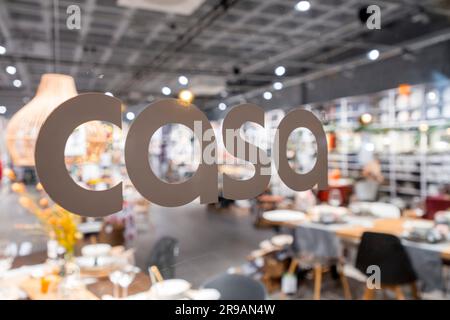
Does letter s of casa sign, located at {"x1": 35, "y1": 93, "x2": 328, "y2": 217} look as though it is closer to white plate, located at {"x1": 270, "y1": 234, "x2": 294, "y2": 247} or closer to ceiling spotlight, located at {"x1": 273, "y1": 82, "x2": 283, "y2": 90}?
ceiling spotlight, located at {"x1": 273, "y1": 82, "x2": 283, "y2": 90}

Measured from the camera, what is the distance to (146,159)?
1.64 m

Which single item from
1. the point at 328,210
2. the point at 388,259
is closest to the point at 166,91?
the point at 388,259

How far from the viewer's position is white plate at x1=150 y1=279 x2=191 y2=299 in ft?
6.63

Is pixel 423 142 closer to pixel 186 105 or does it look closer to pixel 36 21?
pixel 186 105

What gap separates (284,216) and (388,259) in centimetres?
114

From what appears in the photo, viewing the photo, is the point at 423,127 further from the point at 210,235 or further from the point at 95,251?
the point at 95,251

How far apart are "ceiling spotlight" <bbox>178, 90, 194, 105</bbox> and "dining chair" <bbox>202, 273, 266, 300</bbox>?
1061mm

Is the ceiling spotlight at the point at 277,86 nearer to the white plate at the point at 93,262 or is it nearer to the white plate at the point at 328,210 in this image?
the white plate at the point at 328,210

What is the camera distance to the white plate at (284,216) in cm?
366

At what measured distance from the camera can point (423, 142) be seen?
6230 mm
